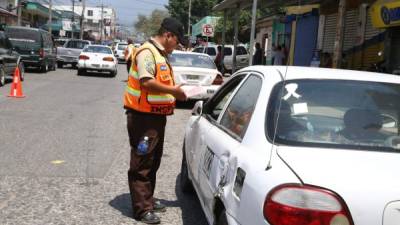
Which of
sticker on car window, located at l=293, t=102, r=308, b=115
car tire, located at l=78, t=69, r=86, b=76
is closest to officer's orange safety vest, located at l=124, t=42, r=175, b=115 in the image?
sticker on car window, located at l=293, t=102, r=308, b=115

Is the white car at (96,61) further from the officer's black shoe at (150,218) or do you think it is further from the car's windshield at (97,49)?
the officer's black shoe at (150,218)

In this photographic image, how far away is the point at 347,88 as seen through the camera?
382cm

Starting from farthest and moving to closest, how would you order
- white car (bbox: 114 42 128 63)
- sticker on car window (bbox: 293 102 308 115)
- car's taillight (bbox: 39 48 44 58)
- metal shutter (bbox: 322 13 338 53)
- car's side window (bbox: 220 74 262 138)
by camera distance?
1. white car (bbox: 114 42 128 63)
2. car's taillight (bbox: 39 48 44 58)
3. metal shutter (bbox: 322 13 338 53)
4. car's side window (bbox: 220 74 262 138)
5. sticker on car window (bbox: 293 102 308 115)

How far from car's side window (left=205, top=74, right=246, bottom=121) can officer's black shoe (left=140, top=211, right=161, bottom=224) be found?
101 cm

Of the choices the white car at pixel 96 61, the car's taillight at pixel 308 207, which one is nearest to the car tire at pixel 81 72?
the white car at pixel 96 61

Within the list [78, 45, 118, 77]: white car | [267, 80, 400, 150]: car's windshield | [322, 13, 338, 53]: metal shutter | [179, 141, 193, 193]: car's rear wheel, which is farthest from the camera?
[78, 45, 118, 77]: white car

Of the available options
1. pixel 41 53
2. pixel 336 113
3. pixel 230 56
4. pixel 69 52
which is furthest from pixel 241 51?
pixel 336 113

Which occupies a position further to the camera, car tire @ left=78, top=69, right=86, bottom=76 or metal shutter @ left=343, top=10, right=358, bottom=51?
car tire @ left=78, top=69, right=86, bottom=76

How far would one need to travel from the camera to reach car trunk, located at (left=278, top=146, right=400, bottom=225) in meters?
2.71

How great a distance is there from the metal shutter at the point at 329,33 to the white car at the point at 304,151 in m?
19.3

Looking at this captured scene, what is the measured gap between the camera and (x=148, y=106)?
4961mm

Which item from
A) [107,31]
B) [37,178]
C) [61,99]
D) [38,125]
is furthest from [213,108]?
[107,31]

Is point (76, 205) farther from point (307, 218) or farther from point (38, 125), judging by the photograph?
point (38, 125)

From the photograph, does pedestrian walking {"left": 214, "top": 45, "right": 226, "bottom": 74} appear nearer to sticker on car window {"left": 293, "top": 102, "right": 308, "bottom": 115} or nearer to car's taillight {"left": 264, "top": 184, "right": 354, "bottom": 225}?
sticker on car window {"left": 293, "top": 102, "right": 308, "bottom": 115}
